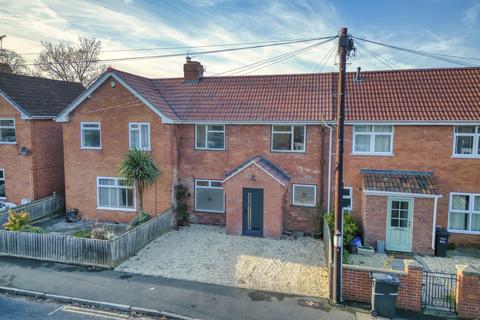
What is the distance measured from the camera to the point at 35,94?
19.4 metres

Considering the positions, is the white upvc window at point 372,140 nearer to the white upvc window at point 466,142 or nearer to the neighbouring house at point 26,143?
the white upvc window at point 466,142

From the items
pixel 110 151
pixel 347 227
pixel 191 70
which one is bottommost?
pixel 347 227

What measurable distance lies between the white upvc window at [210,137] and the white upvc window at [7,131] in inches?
415

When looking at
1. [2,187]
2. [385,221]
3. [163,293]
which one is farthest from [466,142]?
[2,187]

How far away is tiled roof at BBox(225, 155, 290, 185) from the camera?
14.4m

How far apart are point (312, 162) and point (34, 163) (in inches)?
591

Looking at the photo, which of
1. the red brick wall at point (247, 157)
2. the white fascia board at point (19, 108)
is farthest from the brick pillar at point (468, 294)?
the white fascia board at point (19, 108)

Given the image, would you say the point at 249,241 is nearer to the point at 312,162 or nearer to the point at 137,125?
the point at 312,162

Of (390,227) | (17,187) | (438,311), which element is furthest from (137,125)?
(438,311)

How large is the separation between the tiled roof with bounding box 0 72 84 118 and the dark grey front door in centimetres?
1275

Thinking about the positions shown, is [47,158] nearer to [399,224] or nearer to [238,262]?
[238,262]

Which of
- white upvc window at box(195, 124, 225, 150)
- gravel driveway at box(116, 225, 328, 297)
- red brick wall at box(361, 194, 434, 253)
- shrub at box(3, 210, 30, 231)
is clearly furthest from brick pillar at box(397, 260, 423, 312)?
shrub at box(3, 210, 30, 231)

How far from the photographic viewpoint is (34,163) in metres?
18.0

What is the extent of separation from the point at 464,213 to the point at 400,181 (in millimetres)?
3035
